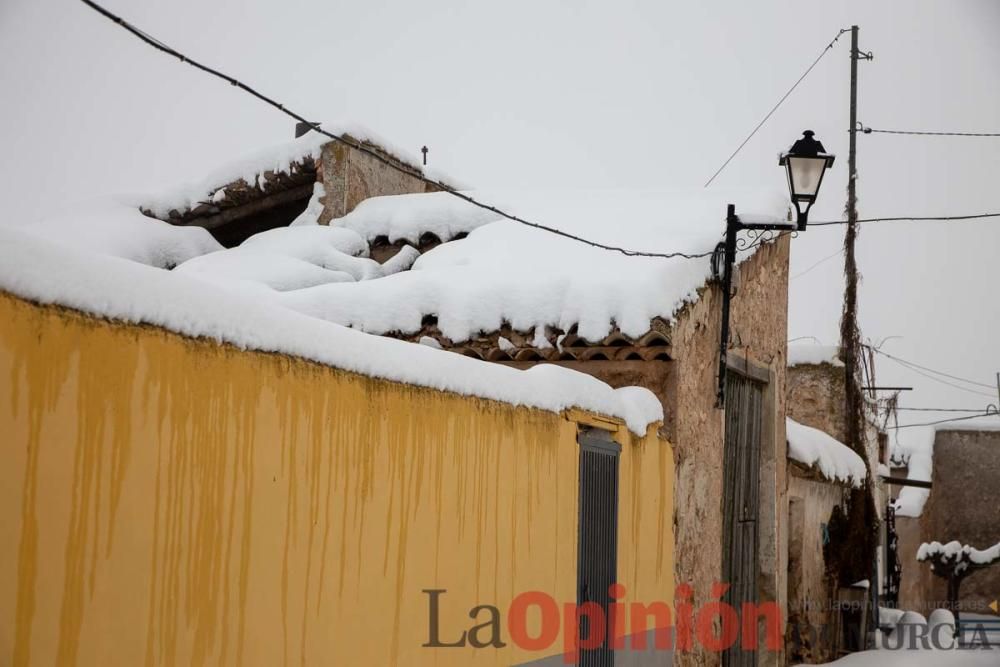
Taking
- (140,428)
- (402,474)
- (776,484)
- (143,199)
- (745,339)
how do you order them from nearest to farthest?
1. (140,428)
2. (402,474)
3. (745,339)
4. (776,484)
5. (143,199)

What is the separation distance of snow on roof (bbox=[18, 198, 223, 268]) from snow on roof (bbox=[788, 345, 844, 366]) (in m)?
9.26

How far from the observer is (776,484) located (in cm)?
1162

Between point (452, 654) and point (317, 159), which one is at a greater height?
point (317, 159)

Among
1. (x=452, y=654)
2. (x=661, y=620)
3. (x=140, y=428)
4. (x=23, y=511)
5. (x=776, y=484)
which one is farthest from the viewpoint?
(x=776, y=484)

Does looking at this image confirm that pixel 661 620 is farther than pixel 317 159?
No

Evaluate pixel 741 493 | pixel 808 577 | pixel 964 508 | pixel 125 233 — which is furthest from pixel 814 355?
pixel 964 508

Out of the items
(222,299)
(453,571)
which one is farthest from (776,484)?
(222,299)

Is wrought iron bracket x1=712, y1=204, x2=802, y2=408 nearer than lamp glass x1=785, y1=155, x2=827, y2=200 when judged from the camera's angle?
No

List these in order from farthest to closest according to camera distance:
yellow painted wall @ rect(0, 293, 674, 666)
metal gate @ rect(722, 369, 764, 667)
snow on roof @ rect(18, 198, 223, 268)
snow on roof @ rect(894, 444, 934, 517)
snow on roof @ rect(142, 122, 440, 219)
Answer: snow on roof @ rect(894, 444, 934, 517) < snow on roof @ rect(142, 122, 440, 219) < snow on roof @ rect(18, 198, 223, 268) < metal gate @ rect(722, 369, 764, 667) < yellow painted wall @ rect(0, 293, 674, 666)

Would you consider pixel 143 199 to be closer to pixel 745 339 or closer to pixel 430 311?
pixel 430 311

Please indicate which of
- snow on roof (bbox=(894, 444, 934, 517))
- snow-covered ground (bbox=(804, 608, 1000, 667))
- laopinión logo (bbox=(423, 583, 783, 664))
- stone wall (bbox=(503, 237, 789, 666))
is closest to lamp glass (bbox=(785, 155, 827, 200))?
stone wall (bbox=(503, 237, 789, 666))

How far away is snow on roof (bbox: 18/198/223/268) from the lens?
38.0ft

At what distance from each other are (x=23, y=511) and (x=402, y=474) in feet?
6.82

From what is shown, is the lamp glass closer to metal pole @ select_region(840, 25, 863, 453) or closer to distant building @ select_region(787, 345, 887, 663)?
distant building @ select_region(787, 345, 887, 663)
